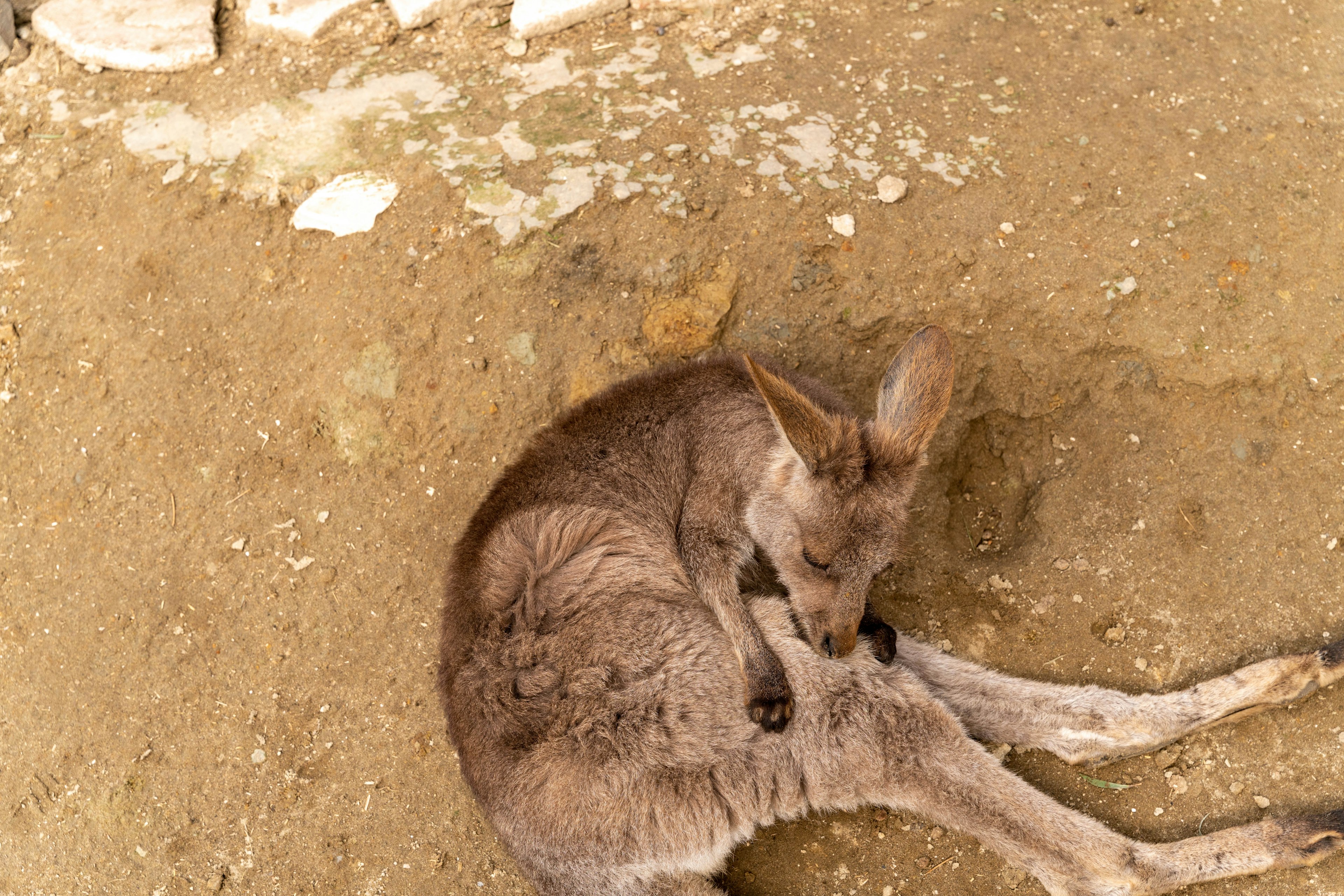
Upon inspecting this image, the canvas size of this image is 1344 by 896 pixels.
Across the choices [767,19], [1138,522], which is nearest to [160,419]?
[767,19]

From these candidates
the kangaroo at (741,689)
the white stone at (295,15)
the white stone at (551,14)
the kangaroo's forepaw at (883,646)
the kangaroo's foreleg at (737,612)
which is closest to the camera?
the kangaroo at (741,689)

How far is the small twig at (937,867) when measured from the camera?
4039 mm

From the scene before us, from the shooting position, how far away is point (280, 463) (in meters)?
4.67

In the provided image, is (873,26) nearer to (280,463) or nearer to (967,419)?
Result: (967,419)

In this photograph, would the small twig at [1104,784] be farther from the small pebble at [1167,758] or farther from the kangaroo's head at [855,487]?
the kangaroo's head at [855,487]

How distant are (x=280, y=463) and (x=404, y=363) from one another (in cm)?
83

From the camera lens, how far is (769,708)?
3.63m

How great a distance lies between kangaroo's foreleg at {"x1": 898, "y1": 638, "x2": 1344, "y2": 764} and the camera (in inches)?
153

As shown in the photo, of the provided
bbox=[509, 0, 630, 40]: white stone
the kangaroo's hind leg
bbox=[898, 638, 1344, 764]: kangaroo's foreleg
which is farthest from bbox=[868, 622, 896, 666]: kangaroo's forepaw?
bbox=[509, 0, 630, 40]: white stone

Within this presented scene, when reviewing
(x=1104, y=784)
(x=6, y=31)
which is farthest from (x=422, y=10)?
(x=1104, y=784)

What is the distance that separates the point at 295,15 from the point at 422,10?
82cm

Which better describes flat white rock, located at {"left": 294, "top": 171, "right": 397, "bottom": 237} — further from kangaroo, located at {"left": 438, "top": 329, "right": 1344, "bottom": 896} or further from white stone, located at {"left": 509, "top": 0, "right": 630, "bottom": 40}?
kangaroo, located at {"left": 438, "top": 329, "right": 1344, "bottom": 896}

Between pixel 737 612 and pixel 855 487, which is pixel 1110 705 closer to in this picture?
pixel 855 487

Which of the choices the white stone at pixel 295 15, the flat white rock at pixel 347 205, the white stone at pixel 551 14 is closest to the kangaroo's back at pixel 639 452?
the flat white rock at pixel 347 205
